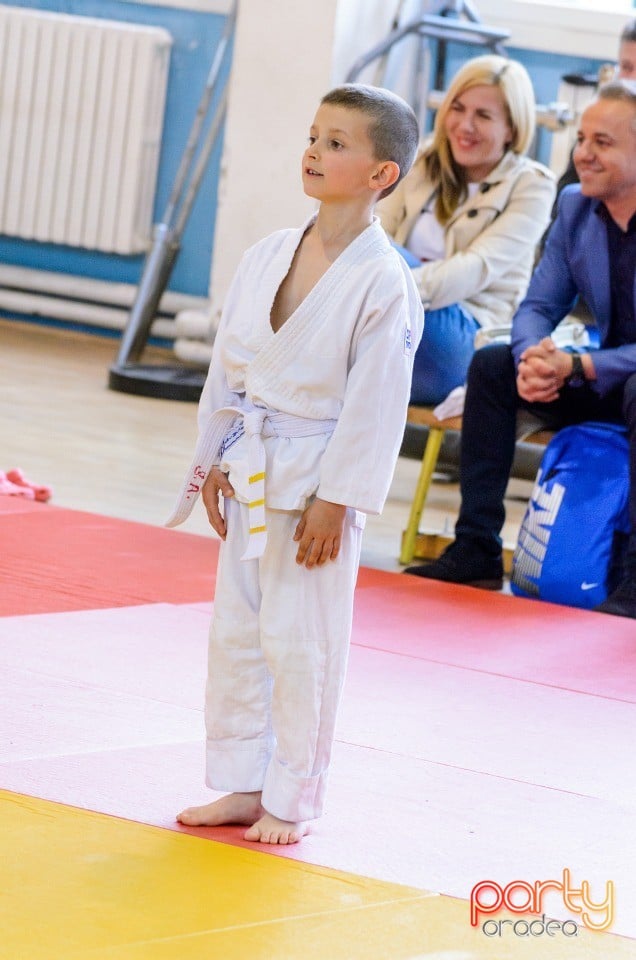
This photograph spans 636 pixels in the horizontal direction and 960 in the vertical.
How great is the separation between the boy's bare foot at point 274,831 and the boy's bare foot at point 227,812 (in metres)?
0.03

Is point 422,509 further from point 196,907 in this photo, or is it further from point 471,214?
point 196,907

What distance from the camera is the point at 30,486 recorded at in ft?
10.8

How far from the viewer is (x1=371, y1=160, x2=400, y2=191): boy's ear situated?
1528 millimetres

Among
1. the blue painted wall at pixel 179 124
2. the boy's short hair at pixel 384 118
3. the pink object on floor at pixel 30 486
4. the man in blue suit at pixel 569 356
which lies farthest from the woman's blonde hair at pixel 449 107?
the blue painted wall at pixel 179 124

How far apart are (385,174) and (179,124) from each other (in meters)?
4.78

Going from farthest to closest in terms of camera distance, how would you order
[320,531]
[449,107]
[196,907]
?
[449,107]
[320,531]
[196,907]

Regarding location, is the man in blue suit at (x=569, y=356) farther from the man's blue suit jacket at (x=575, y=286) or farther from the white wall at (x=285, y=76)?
Result: the white wall at (x=285, y=76)

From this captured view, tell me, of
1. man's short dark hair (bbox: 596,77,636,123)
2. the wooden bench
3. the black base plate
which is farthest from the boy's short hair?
the black base plate

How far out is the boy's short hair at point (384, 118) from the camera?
1.51m

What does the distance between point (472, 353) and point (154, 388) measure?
192cm

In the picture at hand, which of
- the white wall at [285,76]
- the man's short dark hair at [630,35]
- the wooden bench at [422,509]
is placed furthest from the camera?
the white wall at [285,76]

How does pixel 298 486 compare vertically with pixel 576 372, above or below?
above

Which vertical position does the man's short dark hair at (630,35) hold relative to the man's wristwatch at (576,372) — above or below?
above

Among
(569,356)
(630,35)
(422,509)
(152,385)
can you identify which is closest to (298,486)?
(569,356)
